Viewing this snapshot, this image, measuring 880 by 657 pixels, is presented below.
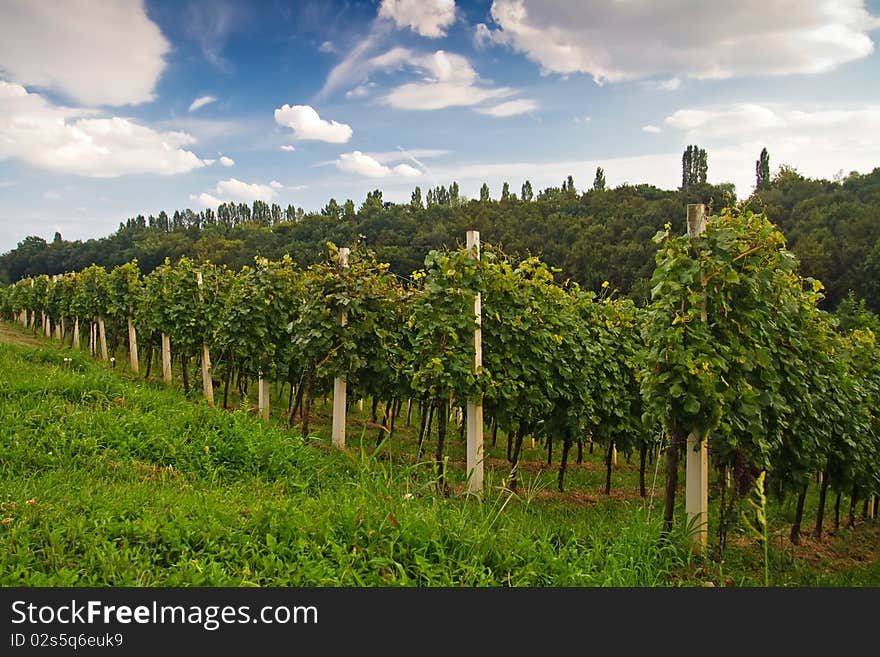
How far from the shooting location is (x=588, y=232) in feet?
142

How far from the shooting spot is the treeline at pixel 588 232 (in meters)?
37.4

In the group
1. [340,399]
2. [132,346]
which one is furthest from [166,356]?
[340,399]

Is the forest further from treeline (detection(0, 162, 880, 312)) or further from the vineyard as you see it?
the vineyard

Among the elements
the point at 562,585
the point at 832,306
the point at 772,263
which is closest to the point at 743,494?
the point at 772,263

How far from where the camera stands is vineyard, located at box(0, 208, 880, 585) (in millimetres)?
4848

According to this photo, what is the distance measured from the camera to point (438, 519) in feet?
11.6

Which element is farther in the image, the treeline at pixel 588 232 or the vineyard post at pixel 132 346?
the treeline at pixel 588 232

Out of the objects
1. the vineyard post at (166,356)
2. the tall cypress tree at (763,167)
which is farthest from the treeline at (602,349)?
the tall cypress tree at (763,167)

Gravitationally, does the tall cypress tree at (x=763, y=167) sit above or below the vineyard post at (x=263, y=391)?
above

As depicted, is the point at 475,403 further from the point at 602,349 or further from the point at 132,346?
the point at 132,346

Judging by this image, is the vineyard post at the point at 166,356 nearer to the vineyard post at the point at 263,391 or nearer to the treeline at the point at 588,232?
the vineyard post at the point at 263,391

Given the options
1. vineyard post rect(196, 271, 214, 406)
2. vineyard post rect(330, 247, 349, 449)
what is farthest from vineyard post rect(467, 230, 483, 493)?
vineyard post rect(196, 271, 214, 406)

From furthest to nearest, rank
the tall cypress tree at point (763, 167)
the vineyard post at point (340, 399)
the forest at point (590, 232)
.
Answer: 1. the tall cypress tree at point (763, 167)
2. the forest at point (590, 232)
3. the vineyard post at point (340, 399)

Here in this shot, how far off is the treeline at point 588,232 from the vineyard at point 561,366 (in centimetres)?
1849
